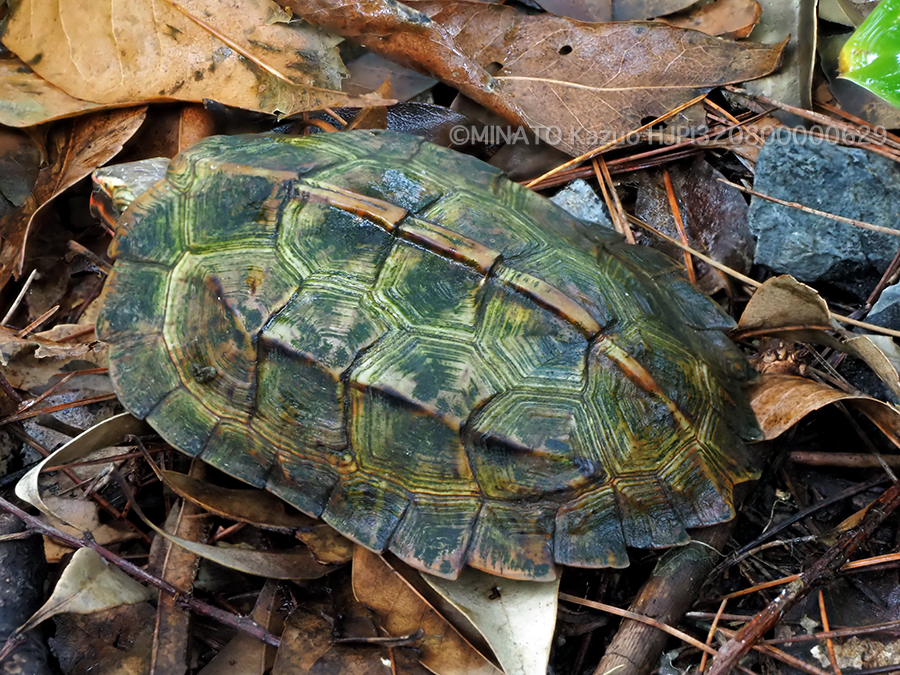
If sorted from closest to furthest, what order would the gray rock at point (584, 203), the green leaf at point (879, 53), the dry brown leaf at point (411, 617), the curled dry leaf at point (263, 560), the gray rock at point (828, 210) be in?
the green leaf at point (879, 53) → the dry brown leaf at point (411, 617) → the curled dry leaf at point (263, 560) → the gray rock at point (828, 210) → the gray rock at point (584, 203)

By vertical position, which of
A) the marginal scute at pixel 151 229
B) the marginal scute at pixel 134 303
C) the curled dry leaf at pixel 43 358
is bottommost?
the curled dry leaf at pixel 43 358

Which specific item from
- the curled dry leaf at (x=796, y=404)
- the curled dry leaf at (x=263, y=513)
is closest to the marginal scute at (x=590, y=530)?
the curled dry leaf at (x=796, y=404)

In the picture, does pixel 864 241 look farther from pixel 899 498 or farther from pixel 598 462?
pixel 598 462

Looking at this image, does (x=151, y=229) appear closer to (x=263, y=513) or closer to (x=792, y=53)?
(x=263, y=513)

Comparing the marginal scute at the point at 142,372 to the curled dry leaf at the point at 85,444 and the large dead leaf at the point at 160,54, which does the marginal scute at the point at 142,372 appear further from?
the large dead leaf at the point at 160,54

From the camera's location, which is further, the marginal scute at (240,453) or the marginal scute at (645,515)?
the marginal scute at (240,453)

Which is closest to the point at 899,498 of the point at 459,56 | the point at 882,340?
the point at 882,340

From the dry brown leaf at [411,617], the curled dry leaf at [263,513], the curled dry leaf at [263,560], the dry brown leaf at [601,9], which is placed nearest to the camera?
the dry brown leaf at [411,617]

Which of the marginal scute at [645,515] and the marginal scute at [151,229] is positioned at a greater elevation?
the marginal scute at [151,229]
